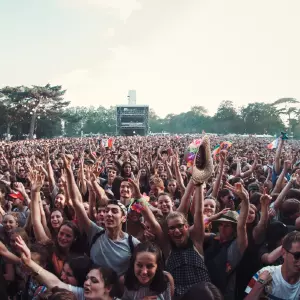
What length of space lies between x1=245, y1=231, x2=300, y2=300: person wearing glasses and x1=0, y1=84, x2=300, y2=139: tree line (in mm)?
52173

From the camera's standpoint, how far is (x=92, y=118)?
86875 mm

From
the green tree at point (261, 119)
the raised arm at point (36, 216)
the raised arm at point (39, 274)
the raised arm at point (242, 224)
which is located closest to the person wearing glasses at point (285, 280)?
the raised arm at point (242, 224)

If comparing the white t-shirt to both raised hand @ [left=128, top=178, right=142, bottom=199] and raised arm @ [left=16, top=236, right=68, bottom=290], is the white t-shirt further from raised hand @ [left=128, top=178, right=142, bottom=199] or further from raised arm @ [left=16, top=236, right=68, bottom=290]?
raised hand @ [left=128, top=178, right=142, bottom=199]

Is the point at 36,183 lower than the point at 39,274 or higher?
higher

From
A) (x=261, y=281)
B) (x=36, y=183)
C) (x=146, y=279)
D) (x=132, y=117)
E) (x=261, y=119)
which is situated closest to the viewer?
(x=261, y=281)

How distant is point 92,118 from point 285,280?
283ft

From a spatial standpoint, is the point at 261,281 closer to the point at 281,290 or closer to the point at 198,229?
the point at 281,290

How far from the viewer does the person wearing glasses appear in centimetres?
229

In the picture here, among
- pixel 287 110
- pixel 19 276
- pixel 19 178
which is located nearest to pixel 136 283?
pixel 19 276

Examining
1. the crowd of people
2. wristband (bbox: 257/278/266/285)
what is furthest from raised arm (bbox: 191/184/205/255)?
wristband (bbox: 257/278/266/285)

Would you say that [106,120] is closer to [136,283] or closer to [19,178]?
[19,178]

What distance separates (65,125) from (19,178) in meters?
69.5

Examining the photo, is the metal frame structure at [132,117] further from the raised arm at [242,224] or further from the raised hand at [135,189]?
the raised arm at [242,224]

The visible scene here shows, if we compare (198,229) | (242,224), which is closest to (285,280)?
(242,224)
